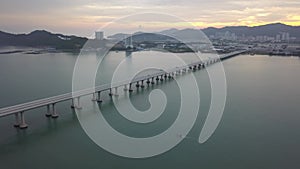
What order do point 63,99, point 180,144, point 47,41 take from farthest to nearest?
point 47,41, point 63,99, point 180,144

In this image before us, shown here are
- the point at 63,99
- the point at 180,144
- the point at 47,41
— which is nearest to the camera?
the point at 180,144

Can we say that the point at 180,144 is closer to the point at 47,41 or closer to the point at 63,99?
the point at 63,99

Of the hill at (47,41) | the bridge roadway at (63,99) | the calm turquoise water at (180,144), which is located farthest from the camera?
the hill at (47,41)

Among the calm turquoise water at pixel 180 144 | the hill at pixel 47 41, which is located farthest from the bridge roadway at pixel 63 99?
the hill at pixel 47 41

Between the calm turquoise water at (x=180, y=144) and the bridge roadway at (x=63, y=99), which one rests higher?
the bridge roadway at (x=63, y=99)

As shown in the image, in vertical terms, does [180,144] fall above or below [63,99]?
below

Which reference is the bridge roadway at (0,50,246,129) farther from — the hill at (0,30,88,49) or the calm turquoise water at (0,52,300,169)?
the hill at (0,30,88,49)

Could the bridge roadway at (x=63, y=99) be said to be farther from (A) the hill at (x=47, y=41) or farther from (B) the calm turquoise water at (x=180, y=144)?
(A) the hill at (x=47, y=41)

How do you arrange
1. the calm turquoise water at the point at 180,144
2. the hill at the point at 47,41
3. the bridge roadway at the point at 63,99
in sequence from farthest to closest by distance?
1. the hill at the point at 47,41
2. the bridge roadway at the point at 63,99
3. the calm turquoise water at the point at 180,144

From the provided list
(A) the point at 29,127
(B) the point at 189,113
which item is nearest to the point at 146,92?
(B) the point at 189,113

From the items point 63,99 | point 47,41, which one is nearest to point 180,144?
point 63,99

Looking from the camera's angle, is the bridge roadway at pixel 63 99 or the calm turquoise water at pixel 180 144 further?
the bridge roadway at pixel 63 99

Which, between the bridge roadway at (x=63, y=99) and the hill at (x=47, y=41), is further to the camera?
the hill at (x=47, y=41)

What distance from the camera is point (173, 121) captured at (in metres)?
4.77
